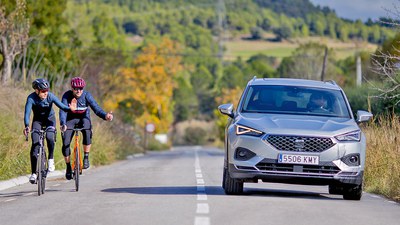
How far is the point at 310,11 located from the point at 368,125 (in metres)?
131

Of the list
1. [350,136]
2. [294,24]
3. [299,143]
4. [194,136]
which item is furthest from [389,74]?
[294,24]

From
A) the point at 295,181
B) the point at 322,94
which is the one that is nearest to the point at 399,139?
the point at 322,94

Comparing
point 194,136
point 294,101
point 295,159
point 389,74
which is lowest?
point 194,136

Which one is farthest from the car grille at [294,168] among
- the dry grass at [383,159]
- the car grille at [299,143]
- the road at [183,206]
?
the dry grass at [383,159]

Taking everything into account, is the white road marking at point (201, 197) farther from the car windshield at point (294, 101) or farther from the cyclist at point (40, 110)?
the cyclist at point (40, 110)

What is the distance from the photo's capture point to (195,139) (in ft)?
475

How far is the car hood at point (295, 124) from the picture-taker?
15609mm

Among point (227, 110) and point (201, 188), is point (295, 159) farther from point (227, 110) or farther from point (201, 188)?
point (201, 188)

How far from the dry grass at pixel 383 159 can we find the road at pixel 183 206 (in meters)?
0.96

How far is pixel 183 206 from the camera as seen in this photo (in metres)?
14.1

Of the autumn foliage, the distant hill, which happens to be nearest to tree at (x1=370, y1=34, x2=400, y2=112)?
the autumn foliage

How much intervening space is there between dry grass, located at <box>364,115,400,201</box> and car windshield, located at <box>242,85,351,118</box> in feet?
6.86

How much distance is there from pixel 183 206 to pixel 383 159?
7794mm

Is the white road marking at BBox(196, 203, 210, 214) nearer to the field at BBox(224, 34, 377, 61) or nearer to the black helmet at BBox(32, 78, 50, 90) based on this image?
the black helmet at BBox(32, 78, 50, 90)
